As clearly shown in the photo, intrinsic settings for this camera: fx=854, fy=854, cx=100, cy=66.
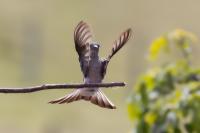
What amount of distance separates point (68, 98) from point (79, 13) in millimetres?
12630

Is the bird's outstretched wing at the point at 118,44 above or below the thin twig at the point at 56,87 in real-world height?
above

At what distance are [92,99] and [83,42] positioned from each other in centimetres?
7

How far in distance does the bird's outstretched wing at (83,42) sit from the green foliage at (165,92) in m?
1.23

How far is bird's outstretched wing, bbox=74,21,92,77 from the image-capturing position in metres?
1.05

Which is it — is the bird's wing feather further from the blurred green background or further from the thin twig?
the blurred green background

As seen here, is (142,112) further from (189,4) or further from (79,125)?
(189,4)

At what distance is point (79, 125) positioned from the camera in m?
12.0

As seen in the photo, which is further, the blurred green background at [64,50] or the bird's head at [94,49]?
the blurred green background at [64,50]

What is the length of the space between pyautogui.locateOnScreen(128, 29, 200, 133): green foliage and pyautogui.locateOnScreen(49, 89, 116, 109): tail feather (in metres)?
1.24

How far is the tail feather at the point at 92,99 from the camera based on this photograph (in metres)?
1.01

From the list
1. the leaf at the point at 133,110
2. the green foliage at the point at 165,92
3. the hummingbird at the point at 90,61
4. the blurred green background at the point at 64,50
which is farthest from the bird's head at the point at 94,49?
the blurred green background at the point at 64,50

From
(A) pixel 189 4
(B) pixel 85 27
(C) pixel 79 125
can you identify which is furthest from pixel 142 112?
(A) pixel 189 4

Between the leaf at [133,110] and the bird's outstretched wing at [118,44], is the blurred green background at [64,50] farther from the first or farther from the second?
the bird's outstretched wing at [118,44]

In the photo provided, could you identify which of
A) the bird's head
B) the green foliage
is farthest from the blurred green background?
the bird's head
